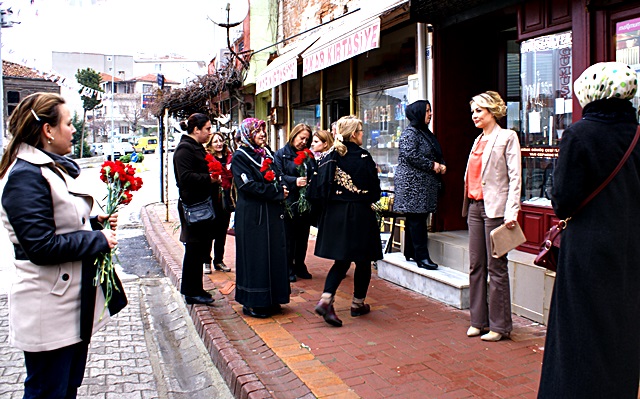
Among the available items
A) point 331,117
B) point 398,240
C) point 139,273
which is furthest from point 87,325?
point 331,117

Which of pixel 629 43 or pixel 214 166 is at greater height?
pixel 629 43

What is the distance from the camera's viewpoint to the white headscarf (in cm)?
289

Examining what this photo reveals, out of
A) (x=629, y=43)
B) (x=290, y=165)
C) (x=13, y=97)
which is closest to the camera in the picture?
(x=629, y=43)

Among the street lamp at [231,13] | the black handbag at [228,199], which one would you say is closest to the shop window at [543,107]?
the black handbag at [228,199]

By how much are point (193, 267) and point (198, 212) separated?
1.99ft

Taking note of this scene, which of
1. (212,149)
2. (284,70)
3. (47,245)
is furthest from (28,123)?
(284,70)

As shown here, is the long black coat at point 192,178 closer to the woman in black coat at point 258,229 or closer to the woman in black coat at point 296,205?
the woman in black coat at point 258,229

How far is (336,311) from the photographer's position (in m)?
5.97

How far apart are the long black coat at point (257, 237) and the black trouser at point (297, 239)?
1475 millimetres

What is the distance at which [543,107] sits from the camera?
19.7 feet

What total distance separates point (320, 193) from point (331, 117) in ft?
21.9

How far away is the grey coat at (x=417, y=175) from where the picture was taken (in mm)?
6430

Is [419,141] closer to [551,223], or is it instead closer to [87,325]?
[551,223]

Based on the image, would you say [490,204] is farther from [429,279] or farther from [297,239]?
[297,239]
